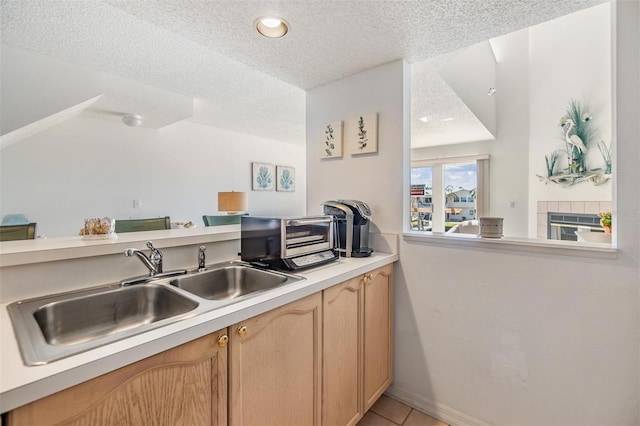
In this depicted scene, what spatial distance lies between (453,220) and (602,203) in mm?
2127

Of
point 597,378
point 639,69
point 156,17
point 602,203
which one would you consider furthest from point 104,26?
point 602,203

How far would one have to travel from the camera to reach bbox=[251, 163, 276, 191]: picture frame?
196 inches

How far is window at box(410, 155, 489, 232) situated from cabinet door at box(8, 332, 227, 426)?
4.52 metres

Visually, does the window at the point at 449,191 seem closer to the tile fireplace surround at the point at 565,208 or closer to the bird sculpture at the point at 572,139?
the tile fireplace surround at the point at 565,208

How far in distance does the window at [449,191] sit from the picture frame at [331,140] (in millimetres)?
3228

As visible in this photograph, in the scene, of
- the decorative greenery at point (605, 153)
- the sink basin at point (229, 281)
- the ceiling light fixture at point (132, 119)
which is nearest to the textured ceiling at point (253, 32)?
the ceiling light fixture at point (132, 119)

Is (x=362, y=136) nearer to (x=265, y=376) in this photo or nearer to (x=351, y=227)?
(x=351, y=227)

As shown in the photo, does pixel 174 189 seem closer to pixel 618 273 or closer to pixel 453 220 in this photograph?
pixel 618 273

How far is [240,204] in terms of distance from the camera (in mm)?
3809

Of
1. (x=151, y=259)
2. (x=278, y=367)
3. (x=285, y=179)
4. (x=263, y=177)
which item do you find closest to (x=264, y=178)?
(x=263, y=177)

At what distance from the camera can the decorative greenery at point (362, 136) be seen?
6.06 ft

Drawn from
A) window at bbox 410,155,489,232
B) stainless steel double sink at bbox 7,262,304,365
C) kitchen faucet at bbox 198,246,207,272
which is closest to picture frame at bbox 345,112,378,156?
stainless steel double sink at bbox 7,262,304,365

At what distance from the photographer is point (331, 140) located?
6.68ft

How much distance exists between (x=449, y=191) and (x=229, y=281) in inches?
194
